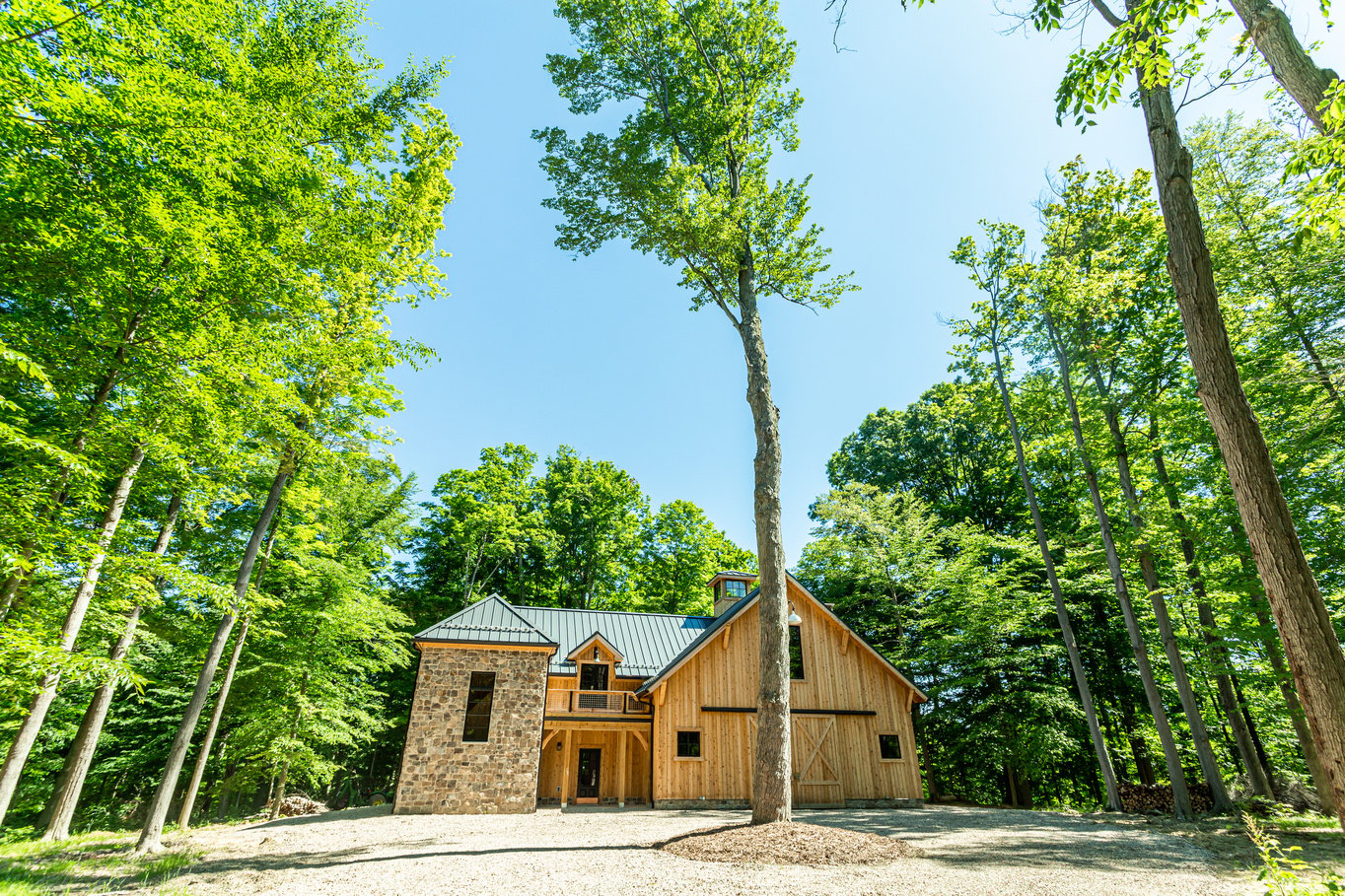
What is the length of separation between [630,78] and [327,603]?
15.7 m

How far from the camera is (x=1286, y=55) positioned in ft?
14.6

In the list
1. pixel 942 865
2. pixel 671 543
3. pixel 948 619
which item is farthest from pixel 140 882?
pixel 671 543

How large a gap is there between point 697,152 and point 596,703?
45.1 ft

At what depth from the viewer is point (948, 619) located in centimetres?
1747

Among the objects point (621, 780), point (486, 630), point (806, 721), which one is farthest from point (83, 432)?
point (806, 721)

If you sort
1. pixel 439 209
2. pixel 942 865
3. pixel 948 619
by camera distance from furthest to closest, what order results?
1. pixel 948 619
2. pixel 439 209
3. pixel 942 865

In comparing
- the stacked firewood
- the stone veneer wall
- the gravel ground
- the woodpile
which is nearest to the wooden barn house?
the stone veneer wall

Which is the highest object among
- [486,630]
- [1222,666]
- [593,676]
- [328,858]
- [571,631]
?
[571,631]

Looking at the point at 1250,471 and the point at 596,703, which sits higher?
the point at 1250,471

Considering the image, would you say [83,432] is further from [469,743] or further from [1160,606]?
[1160,606]

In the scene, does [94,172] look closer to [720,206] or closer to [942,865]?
[720,206]

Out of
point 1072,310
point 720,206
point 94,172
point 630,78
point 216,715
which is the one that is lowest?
point 216,715

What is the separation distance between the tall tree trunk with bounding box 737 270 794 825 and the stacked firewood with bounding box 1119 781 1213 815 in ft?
36.1

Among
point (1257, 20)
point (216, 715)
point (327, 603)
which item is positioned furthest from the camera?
point (327, 603)
